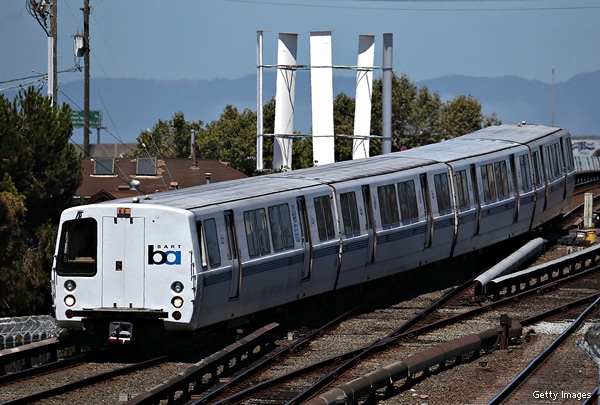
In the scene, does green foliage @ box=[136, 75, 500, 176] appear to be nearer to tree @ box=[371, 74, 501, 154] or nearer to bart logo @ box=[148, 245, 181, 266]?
tree @ box=[371, 74, 501, 154]

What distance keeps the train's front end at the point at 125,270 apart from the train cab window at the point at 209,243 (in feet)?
0.90

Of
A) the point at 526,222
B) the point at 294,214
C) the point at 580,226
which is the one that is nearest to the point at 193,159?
the point at 580,226

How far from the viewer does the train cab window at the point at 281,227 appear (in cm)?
2167

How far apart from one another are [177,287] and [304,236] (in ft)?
12.6

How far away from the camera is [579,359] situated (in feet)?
62.7

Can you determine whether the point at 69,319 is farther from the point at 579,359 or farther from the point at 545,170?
the point at 545,170

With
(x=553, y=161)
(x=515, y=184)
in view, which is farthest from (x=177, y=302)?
(x=553, y=161)

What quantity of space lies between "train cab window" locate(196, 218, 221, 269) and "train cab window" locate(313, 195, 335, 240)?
3.53m

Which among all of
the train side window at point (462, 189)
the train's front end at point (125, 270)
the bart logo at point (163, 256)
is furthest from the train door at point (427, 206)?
the bart logo at point (163, 256)

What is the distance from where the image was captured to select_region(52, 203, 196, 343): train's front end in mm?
19297

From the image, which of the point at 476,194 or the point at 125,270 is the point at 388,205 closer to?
the point at 476,194

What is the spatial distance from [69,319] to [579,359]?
783 centimetres

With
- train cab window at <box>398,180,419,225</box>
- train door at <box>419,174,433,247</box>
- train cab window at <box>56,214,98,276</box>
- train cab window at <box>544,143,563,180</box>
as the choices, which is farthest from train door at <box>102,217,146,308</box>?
train cab window at <box>544,143,563,180</box>

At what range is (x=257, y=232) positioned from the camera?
21172mm
